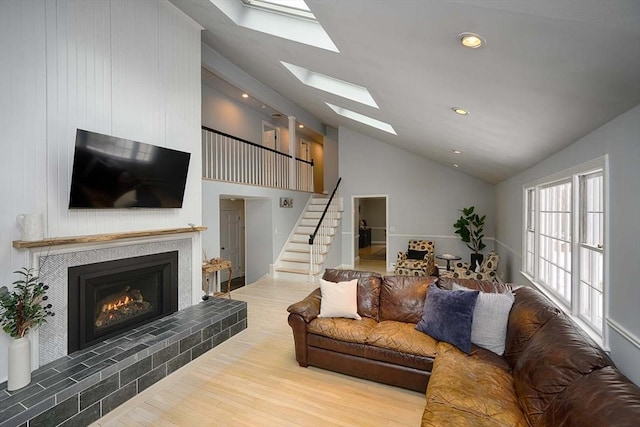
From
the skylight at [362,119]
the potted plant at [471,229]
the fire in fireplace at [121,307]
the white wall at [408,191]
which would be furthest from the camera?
the white wall at [408,191]

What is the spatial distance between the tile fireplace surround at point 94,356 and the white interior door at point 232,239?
11.2 feet

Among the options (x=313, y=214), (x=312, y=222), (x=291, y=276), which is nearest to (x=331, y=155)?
(x=313, y=214)

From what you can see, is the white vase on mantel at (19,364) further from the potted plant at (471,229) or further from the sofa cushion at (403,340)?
the potted plant at (471,229)

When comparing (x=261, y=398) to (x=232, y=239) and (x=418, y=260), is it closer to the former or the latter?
(x=418, y=260)

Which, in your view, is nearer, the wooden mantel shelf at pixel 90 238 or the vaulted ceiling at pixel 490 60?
the vaulted ceiling at pixel 490 60

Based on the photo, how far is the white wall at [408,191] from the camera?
24.5 ft

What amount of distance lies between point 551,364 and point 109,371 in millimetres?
3223

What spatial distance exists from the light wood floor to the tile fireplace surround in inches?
6.0

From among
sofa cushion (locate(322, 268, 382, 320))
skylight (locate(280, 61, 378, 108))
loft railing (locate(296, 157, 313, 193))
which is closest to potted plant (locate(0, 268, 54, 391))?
sofa cushion (locate(322, 268, 382, 320))

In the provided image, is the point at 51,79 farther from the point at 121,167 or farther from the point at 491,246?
the point at 491,246

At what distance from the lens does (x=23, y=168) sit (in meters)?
2.39

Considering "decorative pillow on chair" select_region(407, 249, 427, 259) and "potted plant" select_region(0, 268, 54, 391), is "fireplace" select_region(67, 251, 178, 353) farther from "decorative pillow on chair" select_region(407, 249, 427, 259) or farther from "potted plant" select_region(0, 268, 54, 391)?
"decorative pillow on chair" select_region(407, 249, 427, 259)

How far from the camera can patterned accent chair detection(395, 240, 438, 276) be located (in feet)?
20.6

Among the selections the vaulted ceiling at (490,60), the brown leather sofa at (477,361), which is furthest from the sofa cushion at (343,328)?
the vaulted ceiling at (490,60)
